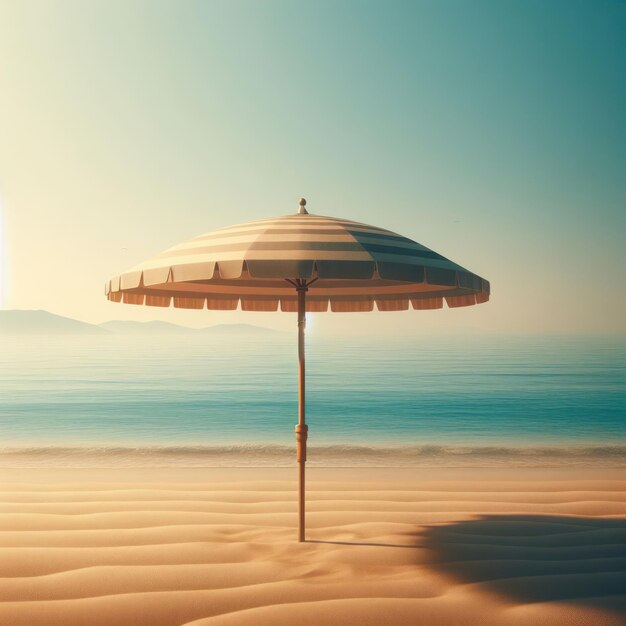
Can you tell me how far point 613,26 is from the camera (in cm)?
2573

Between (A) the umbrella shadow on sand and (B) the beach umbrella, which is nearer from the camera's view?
(B) the beach umbrella

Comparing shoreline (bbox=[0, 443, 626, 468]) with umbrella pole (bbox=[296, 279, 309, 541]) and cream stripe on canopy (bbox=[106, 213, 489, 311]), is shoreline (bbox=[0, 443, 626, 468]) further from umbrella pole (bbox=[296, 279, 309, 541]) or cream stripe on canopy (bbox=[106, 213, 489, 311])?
cream stripe on canopy (bbox=[106, 213, 489, 311])

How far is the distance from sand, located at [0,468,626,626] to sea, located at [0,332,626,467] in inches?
148

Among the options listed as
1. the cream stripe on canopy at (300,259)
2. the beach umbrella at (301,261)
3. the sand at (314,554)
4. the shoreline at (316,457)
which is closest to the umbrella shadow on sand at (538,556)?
the sand at (314,554)

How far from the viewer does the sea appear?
36.8 ft

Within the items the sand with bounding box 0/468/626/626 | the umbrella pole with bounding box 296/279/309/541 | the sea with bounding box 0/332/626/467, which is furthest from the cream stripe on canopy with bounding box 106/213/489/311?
the sea with bounding box 0/332/626/467

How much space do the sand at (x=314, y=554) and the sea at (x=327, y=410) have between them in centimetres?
376

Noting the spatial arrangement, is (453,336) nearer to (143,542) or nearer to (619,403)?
(619,403)

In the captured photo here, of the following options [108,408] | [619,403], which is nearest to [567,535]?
[108,408]

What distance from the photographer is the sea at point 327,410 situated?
36.8 feet

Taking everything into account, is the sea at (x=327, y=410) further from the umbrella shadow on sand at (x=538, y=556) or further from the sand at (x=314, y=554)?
the umbrella shadow on sand at (x=538, y=556)

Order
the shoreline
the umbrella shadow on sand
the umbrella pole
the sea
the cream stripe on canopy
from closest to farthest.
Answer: the cream stripe on canopy, the umbrella shadow on sand, the umbrella pole, the shoreline, the sea

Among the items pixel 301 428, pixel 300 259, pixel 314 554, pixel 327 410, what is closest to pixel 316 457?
pixel 301 428

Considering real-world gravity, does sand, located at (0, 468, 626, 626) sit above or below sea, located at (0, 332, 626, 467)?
above
